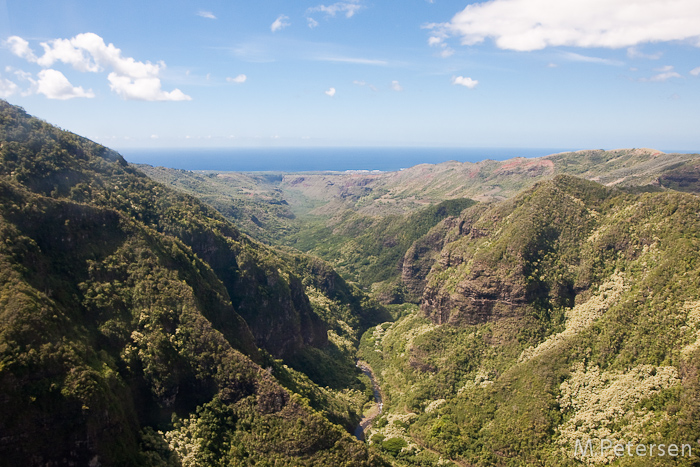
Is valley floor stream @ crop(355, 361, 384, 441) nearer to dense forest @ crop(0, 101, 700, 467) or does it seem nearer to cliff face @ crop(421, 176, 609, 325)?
dense forest @ crop(0, 101, 700, 467)

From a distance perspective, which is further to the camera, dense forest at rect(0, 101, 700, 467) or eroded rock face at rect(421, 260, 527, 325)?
eroded rock face at rect(421, 260, 527, 325)

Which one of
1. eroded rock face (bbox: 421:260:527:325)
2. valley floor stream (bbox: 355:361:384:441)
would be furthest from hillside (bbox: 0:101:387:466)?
eroded rock face (bbox: 421:260:527:325)

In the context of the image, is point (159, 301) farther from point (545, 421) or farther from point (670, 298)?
point (670, 298)

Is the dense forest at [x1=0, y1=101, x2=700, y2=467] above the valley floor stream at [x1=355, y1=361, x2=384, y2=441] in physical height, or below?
above

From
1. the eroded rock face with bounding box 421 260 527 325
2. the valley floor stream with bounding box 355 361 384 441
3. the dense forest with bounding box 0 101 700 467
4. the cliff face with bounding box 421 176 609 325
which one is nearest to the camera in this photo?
the dense forest with bounding box 0 101 700 467

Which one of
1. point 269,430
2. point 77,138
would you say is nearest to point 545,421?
point 269,430

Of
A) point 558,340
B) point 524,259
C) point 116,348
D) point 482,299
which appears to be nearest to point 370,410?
point 482,299
